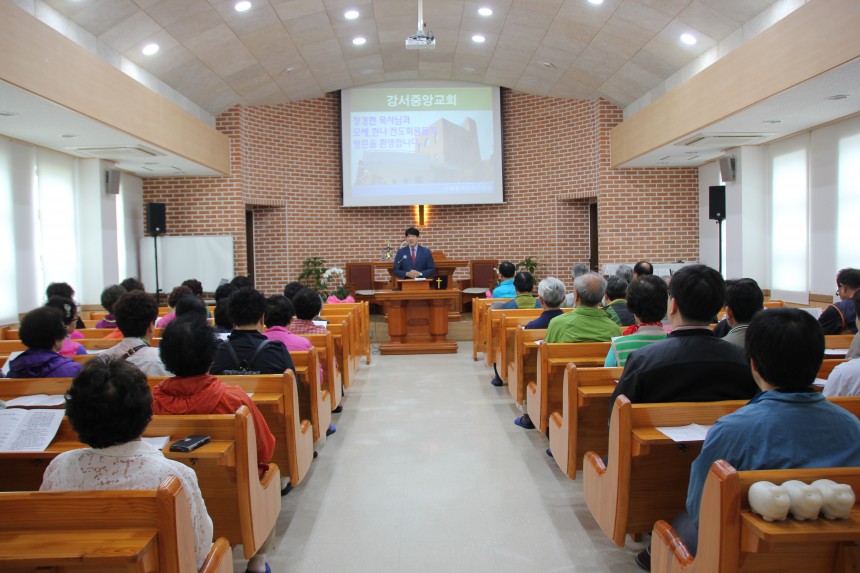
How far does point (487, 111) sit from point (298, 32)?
13.7 feet

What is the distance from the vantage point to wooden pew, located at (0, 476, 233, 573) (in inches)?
56.9

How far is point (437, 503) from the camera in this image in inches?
130

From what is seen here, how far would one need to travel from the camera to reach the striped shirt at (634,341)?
3.05 meters

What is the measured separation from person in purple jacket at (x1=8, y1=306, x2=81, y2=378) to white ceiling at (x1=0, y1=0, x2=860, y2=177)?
2856mm

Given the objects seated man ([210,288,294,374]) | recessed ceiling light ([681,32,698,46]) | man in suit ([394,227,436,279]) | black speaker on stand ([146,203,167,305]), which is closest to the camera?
seated man ([210,288,294,374])

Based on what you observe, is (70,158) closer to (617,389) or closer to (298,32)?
(298,32)

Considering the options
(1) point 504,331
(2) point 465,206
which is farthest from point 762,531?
(2) point 465,206

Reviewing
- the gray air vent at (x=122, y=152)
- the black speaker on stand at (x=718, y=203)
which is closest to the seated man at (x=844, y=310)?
the black speaker on stand at (x=718, y=203)

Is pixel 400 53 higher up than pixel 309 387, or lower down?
higher up

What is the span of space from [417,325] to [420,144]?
4.57 metres

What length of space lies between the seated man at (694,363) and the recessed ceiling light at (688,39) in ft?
19.1

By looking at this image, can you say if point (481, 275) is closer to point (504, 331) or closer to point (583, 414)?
point (504, 331)

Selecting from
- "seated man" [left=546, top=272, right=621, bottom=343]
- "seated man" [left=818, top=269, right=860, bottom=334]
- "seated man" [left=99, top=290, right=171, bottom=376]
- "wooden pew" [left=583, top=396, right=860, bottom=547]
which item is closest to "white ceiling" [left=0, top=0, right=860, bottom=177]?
"seated man" [left=818, top=269, right=860, bottom=334]

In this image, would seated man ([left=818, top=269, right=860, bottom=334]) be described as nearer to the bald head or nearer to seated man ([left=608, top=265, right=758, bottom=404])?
the bald head
